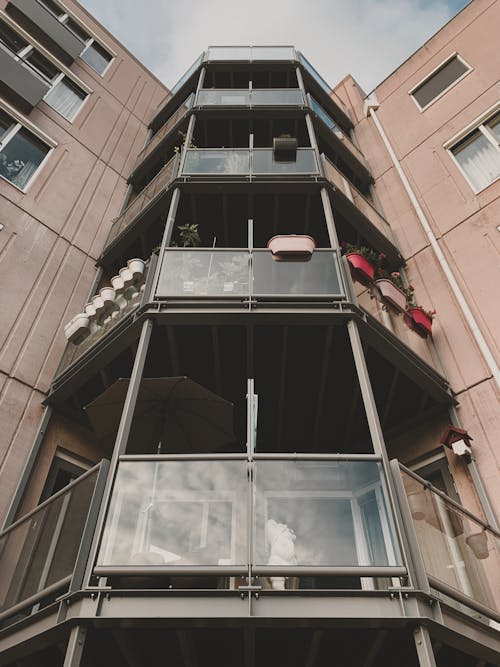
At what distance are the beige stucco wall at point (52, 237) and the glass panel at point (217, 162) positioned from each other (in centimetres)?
294

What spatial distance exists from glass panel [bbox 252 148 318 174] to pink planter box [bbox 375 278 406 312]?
114 inches

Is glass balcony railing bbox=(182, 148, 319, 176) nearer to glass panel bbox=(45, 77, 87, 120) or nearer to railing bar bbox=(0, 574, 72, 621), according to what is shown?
glass panel bbox=(45, 77, 87, 120)

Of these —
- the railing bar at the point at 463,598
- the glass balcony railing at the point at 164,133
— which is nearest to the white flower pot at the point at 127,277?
the glass balcony railing at the point at 164,133

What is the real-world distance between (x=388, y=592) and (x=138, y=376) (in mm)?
3669

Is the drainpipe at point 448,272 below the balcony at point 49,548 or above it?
above

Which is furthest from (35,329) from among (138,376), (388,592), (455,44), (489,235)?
(455,44)

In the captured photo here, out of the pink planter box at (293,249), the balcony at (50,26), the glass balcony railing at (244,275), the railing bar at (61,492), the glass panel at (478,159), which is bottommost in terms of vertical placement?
the railing bar at (61,492)

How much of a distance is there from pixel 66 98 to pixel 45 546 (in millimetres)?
12411

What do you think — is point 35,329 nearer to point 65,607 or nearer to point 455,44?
point 65,607

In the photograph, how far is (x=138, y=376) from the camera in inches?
241

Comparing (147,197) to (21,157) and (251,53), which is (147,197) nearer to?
(21,157)

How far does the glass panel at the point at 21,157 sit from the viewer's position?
34.3ft

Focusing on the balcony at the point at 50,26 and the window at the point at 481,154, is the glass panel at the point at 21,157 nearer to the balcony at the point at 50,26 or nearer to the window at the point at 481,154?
the balcony at the point at 50,26

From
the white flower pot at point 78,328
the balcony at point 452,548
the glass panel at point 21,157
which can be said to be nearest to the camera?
the balcony at point 452,548
